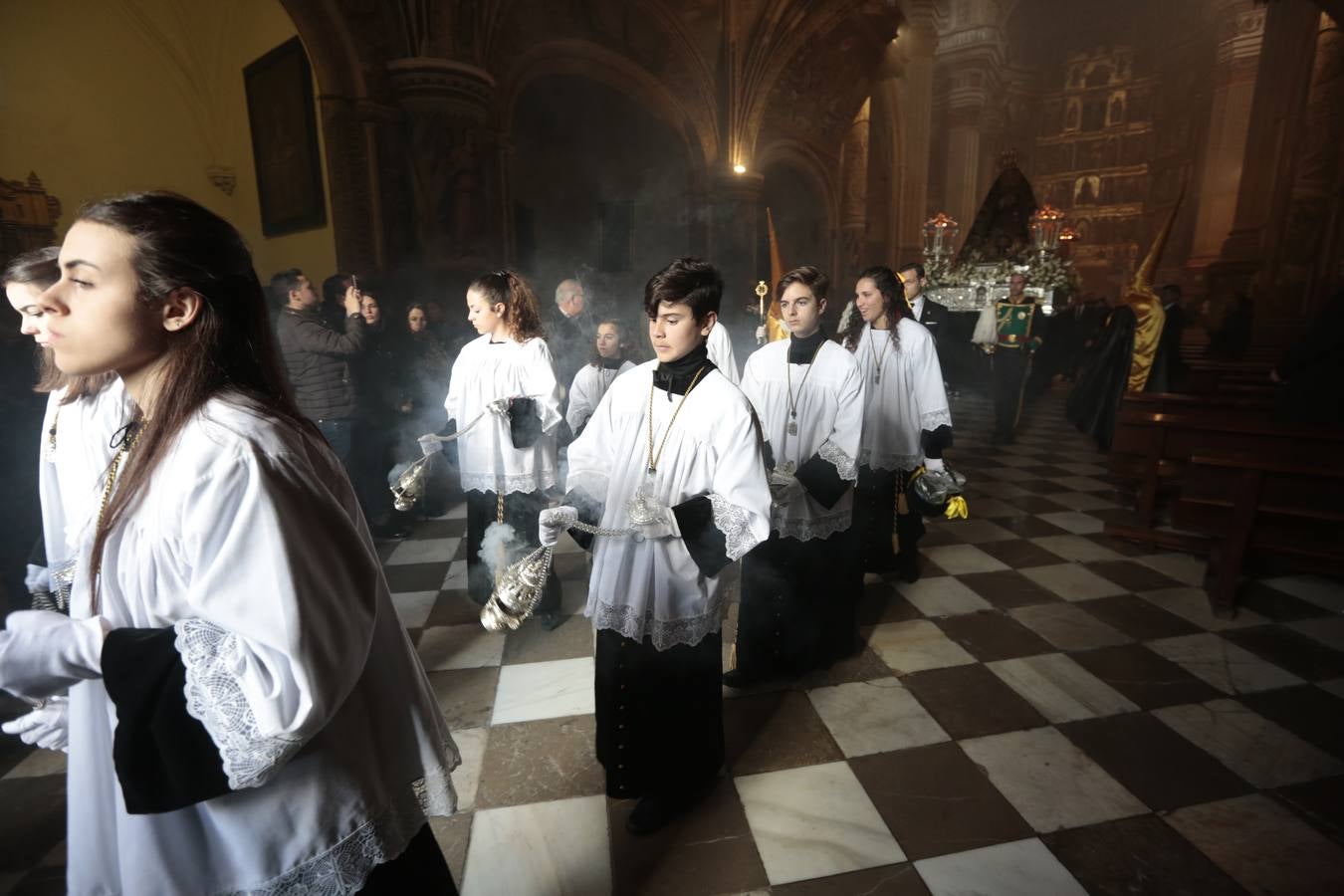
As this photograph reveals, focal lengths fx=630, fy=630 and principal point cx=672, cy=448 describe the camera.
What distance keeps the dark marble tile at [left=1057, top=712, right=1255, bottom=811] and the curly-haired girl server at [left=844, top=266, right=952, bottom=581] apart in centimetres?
135

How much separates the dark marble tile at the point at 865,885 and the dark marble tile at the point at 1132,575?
2.97m

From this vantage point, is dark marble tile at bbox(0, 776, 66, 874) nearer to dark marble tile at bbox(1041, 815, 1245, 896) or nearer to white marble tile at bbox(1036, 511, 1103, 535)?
dark marble tile at bbox(1041, 815, 1245, 896)

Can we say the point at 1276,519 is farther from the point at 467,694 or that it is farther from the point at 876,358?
the point at 467,694

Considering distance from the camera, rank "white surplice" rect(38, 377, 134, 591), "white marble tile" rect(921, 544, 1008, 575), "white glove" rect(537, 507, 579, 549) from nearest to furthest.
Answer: "white surplice" rect(38, 377, 134, 591) < "white glove" rect(537, 507, 579, 549) < "white marble tile" rect(921, 544, 1008, 575)

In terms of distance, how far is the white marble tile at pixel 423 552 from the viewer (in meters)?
4.44

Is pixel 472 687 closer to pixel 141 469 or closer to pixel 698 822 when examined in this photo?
pixel 698 822

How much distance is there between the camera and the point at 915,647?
328 cm

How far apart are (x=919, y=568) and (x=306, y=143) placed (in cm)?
749

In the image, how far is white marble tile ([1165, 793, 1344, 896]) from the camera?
1916 millimetres

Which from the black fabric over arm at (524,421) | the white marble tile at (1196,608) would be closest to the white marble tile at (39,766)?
the black fabric over arm at (524,421)

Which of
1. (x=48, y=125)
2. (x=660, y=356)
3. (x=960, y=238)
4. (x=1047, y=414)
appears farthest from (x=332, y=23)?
(x=960, y=238)

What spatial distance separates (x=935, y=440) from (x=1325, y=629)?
2279mm

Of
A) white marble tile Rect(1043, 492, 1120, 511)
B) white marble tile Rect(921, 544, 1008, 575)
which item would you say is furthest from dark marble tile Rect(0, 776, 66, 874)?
white marble tile Rect(1043, 492, 1120, 511)

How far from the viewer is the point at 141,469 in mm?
922
